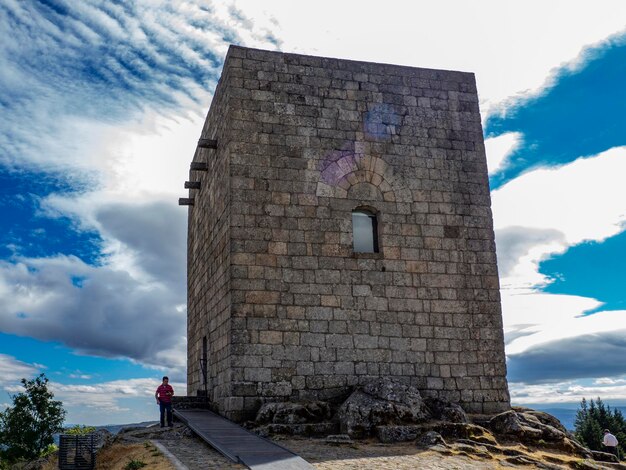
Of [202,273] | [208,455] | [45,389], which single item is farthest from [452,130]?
[45,389]

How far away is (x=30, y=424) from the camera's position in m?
24.1

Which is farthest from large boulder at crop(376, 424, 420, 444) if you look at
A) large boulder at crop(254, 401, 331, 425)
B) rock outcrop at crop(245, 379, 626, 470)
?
large boulder at crop(254, 401, 331, 425)

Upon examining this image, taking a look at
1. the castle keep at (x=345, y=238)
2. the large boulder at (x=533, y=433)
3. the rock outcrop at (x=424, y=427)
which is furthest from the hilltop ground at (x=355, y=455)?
the castle keep at (x=345, y=238)

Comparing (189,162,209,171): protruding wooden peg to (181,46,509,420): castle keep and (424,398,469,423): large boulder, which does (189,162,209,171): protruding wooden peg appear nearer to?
(181,46,509,420): castle keep

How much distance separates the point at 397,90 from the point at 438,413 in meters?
6.85

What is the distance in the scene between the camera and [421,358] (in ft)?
41.2

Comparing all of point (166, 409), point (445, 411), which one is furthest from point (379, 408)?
point (166, 409)

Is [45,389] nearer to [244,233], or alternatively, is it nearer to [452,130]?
[244,233]

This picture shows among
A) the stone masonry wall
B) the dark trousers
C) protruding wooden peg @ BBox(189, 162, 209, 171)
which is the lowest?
the dark trousers

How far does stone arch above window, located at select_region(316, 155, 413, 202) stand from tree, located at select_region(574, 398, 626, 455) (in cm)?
2203

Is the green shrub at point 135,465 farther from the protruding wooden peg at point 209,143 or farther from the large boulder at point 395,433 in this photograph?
the protruding wooden peg at point 209,143

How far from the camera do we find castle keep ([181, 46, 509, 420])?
39.2ft

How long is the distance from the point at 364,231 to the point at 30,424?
1770 centimetres

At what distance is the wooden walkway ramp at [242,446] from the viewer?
26.3ft
